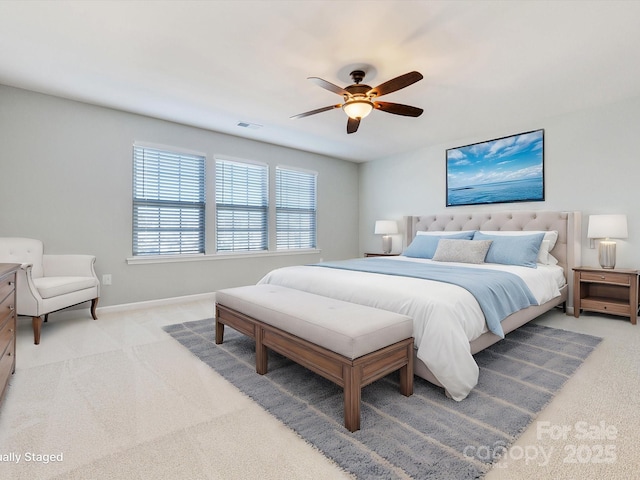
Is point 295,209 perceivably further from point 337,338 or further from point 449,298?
point 337,338

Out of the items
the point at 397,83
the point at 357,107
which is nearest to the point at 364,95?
the point at 357,107

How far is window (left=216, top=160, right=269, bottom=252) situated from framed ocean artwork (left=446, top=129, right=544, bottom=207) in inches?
122

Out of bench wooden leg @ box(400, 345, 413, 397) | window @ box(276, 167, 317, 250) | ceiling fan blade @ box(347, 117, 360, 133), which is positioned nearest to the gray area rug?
bench wooden leg @ box(400, 345, 413, 397)

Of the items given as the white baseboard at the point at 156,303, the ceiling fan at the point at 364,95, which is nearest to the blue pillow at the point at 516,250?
the ceiling fan at the point at 364,95

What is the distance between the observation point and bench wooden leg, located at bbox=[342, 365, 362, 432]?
1616 millimetres

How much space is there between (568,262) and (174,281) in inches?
202

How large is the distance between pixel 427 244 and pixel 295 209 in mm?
2447

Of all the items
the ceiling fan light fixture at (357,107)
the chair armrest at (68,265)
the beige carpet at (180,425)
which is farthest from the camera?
the chair armrest at (68,265)

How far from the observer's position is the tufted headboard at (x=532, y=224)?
386cm

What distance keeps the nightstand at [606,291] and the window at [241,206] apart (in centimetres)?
434

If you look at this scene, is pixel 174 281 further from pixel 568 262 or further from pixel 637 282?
pixel 637 282

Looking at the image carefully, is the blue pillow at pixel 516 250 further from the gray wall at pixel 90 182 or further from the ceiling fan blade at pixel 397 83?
the gray wall at pixel 90 182

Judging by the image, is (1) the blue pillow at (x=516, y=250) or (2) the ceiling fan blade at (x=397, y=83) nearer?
(2) the ceiling fan blade at (x=397, y=83)

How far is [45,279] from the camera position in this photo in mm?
3283
